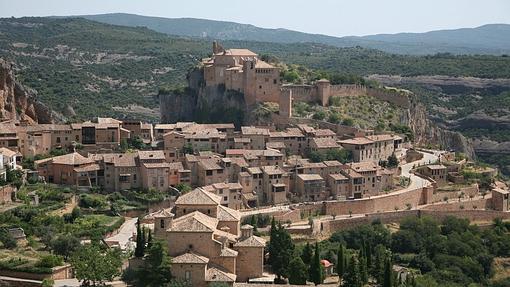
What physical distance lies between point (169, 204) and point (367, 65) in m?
107

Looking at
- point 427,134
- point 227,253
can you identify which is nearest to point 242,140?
point 227,253

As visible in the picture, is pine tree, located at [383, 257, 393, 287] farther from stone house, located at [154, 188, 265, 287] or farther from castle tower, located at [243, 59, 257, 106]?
castle tower, located at [243, 59, 257, 106]

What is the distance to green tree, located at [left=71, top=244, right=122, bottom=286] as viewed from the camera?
33.6m

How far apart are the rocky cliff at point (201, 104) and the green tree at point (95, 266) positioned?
100 feet

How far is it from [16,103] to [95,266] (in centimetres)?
2674

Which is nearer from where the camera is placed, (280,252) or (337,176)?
(280,252)

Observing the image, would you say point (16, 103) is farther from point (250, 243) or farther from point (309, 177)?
point (250, 243)

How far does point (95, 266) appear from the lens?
1329 inches

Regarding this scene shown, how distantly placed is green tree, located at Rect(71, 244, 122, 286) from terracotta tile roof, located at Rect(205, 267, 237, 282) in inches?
151

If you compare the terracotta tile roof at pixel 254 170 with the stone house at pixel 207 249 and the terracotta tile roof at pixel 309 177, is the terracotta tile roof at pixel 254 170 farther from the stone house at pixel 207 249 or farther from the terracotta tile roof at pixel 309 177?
the stone house at pixel 207 249

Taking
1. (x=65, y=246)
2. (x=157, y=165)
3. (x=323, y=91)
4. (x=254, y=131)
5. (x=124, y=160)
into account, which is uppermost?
(x=323, y=91)

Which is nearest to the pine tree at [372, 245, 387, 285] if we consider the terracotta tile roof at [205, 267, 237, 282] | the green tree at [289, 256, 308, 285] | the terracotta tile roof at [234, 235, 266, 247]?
the green tree at [289, 256, 308, 285]

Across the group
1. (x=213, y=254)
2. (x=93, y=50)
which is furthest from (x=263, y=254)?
(x=93, y=50)

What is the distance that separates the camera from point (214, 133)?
55.8 metres
